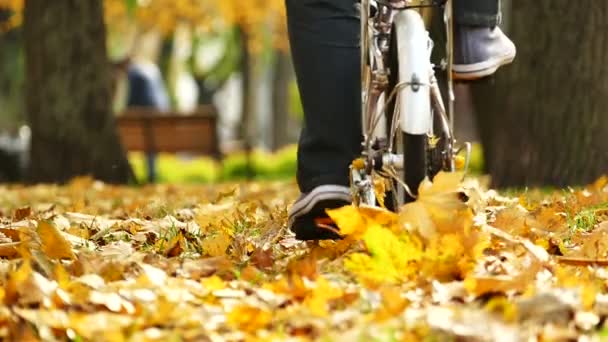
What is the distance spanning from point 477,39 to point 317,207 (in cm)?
64

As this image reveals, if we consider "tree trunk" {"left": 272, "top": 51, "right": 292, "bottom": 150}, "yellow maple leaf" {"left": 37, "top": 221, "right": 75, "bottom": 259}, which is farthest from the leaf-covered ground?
"tree trunk" {"left": 272, "top": 51, "right": 292, "bottom": 150}

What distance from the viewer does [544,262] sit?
3.32m

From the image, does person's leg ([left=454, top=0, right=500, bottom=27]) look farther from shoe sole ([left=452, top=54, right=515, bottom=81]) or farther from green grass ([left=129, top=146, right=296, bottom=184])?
green grass ([left=129, top=146, right=296, bottom=184])

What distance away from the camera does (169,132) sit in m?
17.2

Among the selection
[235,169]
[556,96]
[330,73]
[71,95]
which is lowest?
[235,169]

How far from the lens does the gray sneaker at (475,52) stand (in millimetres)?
3885

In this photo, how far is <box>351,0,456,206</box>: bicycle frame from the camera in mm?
3412

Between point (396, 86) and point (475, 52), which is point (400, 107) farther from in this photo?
point (475, 52)

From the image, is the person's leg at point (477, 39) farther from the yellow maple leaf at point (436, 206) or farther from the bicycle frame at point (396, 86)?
the yellow maple leaf at point (436, 206)

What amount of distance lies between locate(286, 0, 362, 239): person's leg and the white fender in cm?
33

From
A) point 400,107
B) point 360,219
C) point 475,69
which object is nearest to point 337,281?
point 360,219

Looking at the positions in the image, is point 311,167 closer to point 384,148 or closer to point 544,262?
point 384,148

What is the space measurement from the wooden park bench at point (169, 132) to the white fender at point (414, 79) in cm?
1352

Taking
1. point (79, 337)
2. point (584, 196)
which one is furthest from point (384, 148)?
point (584, 196)
